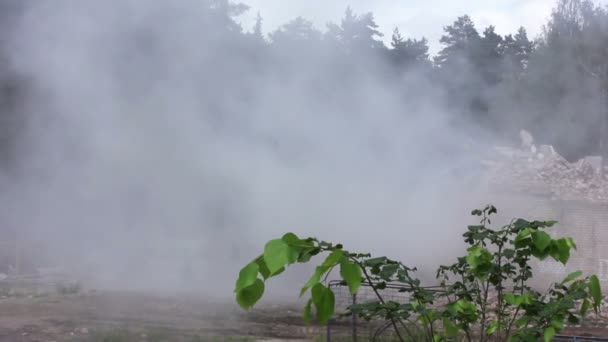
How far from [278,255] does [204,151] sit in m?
9.99

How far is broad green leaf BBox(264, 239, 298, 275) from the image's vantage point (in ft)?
4.64

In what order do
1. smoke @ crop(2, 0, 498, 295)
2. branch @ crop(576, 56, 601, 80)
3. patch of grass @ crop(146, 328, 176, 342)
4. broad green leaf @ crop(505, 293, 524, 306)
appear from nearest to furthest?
broad green leaf @ crop(505, 293, 524, 306) → patch of grass @ crop(146, 328, 176, 342) → smoke @ crop(2, 0, 498, 295) → branch @ crop(576, 56, 601, 80)

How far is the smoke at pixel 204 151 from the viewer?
31.1ft

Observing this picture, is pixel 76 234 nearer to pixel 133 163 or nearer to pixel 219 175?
pixel 133 163

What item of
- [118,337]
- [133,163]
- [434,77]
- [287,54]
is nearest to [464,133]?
[434,77]

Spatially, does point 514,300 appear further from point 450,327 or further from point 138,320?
point 138,320

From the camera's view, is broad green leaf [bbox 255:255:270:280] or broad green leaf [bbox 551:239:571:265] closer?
broad green leaf [bbox 255:255:270:280]

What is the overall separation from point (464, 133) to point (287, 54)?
5.06 m

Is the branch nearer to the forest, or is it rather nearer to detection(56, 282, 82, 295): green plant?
the forest

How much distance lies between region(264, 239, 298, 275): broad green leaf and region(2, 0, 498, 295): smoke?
789cm

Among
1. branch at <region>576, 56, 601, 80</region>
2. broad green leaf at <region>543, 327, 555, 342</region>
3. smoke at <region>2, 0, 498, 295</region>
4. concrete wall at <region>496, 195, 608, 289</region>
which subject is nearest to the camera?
broad green leaf at <region>543, 327, 555, 342</region>

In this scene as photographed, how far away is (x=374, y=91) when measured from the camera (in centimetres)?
1129

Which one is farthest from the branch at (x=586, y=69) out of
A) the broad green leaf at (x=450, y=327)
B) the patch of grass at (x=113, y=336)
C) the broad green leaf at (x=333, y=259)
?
the broad green leaf at (x=333, y=259)

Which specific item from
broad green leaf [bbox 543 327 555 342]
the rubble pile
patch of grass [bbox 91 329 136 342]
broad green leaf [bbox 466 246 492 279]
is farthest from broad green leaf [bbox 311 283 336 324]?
the rubble pile
